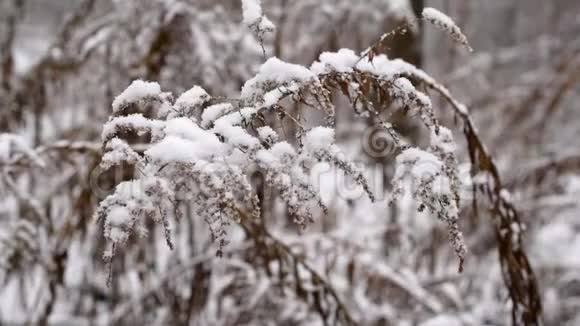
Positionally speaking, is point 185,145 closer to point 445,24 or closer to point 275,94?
point 275,94

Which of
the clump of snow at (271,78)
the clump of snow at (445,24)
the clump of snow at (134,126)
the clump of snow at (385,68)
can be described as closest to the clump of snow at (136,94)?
the clump of snow at (134,126)

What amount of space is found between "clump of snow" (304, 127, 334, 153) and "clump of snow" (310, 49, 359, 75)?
3.7 inches

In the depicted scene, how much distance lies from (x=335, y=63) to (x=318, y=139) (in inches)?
5.7

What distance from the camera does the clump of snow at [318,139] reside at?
786 millimetres

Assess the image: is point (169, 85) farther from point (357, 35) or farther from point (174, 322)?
point (357, 35)

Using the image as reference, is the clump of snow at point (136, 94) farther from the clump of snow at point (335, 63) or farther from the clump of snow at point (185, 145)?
the clump of snow at point (335, 63)

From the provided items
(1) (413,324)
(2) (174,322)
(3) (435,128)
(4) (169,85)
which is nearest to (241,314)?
(2) (174,322)

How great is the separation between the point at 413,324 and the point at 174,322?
34.3 inches

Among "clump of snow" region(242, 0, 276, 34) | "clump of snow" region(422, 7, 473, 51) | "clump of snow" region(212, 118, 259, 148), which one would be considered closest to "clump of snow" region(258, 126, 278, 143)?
"clump of snow" region(212, 118, 259, 148)

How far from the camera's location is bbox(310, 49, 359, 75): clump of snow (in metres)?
0.85

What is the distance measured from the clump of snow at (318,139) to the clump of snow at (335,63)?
0.31 feet

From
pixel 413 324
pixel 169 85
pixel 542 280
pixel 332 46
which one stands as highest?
pixel 332 46

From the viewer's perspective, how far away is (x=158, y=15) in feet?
6.87

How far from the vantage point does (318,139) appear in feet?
2.59
